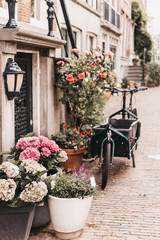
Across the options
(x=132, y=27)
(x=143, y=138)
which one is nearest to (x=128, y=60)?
(x=132, y=27)

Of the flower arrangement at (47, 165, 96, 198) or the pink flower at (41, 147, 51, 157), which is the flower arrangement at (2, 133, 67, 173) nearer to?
the pink flower at (41, 147, 51, 157)

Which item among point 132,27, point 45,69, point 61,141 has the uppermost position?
point 132,27

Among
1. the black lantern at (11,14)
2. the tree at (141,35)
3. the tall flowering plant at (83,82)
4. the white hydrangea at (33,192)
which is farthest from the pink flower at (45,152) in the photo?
the tree at (141,35)

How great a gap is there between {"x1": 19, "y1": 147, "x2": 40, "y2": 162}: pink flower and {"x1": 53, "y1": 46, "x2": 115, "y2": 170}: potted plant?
190 centimetres

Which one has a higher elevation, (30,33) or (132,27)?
(132,27)

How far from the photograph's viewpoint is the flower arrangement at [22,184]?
3.64 metres

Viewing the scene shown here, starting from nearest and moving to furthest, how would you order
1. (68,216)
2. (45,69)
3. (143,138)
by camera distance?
(68,216)
(45,69)
(143,138)

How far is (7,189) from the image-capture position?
3613 millimetres

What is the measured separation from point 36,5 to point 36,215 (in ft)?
16.5

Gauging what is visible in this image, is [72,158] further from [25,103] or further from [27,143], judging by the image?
[27,143]

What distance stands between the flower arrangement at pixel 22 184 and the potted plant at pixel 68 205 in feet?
0.62

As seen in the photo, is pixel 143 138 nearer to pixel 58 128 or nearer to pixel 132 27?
pixel 58 128

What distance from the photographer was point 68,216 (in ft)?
13.0

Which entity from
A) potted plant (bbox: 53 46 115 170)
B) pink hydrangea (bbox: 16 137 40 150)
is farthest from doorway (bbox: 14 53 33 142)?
pink hydrangea (bbox: 16 137 40 150)
